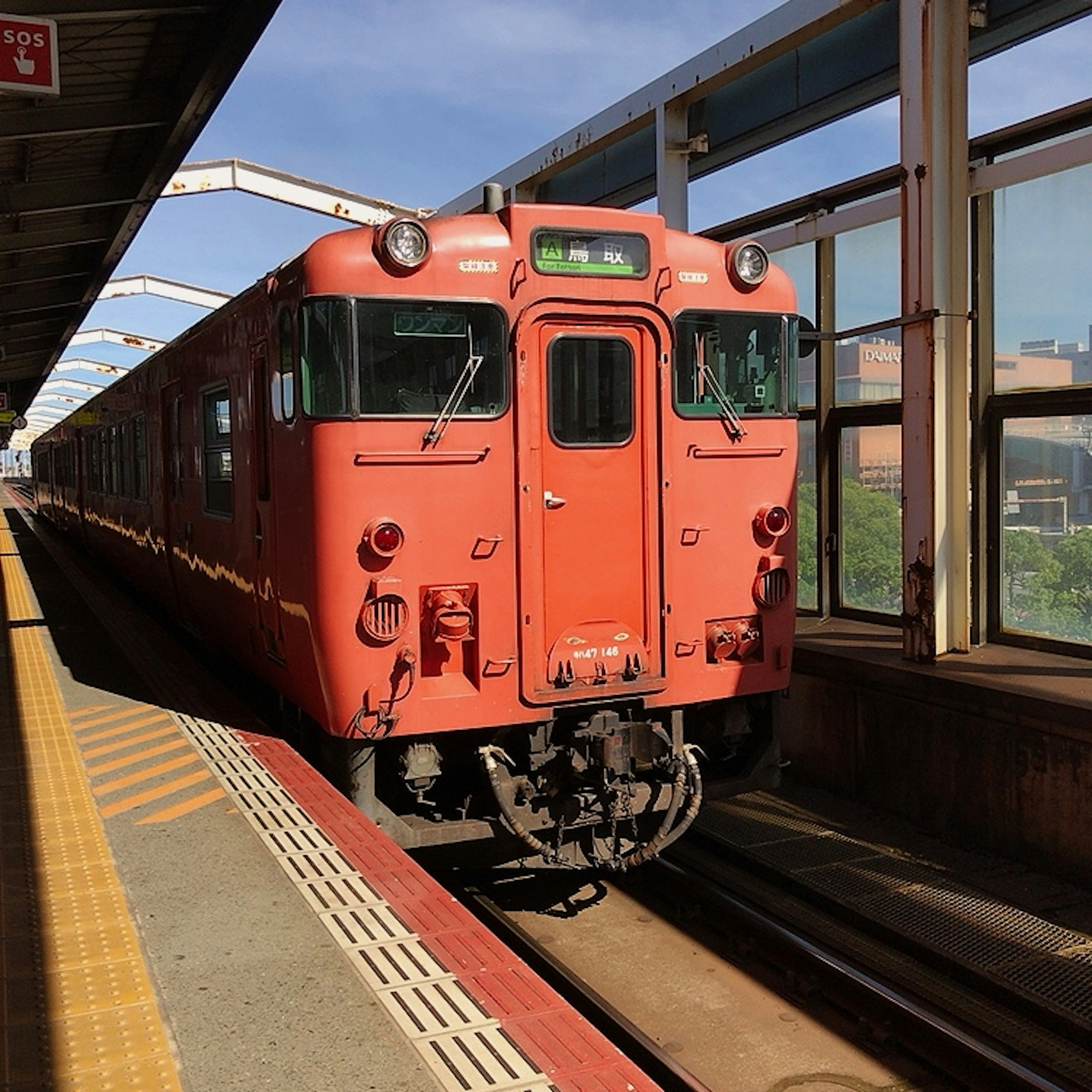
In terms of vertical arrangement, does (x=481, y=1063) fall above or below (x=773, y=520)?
below

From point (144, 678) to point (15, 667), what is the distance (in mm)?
1246

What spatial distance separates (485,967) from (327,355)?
267cm

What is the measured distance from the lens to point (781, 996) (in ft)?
17.1

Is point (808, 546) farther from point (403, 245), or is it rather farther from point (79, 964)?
point (79, 964)

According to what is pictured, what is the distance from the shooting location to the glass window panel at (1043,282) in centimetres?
723

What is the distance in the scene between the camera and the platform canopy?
23.8 feet

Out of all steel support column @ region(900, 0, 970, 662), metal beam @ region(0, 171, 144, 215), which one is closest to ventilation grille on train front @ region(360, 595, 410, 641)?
steel support column @ region(900, 0, 970, 662)

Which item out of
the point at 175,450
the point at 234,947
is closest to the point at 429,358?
the point at 234,947

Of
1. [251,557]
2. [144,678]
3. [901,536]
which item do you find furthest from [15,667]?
[901,536]

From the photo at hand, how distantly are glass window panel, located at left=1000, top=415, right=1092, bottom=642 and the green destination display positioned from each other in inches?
140

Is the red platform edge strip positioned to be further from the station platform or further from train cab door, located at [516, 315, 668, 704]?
train cab door, located at [516, 315, 668, 704]

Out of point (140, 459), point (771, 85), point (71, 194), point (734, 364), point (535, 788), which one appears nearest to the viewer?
point (535, 788)

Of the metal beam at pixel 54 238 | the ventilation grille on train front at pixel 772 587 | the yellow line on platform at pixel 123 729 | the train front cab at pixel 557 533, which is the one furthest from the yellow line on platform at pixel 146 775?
the metal beam at pixel 54 238

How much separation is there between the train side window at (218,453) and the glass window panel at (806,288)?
5003mm
